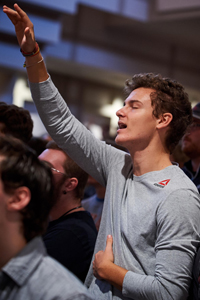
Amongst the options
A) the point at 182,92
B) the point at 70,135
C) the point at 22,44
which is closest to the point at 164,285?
the point at 70,135

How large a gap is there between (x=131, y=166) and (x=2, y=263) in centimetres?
79

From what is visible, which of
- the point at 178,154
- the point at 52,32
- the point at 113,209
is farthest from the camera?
the point at 52,32

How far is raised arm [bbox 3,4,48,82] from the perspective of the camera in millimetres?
1243

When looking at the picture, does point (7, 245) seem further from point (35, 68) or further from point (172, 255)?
point (35, 68)

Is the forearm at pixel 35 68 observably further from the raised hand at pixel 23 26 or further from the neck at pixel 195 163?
the neck at pixel 195 163

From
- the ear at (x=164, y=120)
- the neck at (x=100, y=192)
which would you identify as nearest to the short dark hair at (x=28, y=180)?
the ear at (x=164, y=120)

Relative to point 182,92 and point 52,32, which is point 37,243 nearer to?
point 182,92

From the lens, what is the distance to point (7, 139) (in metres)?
0.96

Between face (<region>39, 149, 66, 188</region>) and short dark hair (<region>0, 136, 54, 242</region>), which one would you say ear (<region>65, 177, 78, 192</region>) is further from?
short dark hair (<region>0, 136, 54, 242</region>)

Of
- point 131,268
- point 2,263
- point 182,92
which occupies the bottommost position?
point 131,268

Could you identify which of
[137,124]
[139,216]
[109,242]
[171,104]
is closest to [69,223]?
[109,242]

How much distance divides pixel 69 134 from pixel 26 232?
0.59 m

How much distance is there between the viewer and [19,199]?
89 centimetres

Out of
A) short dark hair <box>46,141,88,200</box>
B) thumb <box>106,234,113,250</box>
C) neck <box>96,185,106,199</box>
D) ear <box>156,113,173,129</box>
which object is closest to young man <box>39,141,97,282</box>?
short dark hair <box>46,141,88,200</box>
